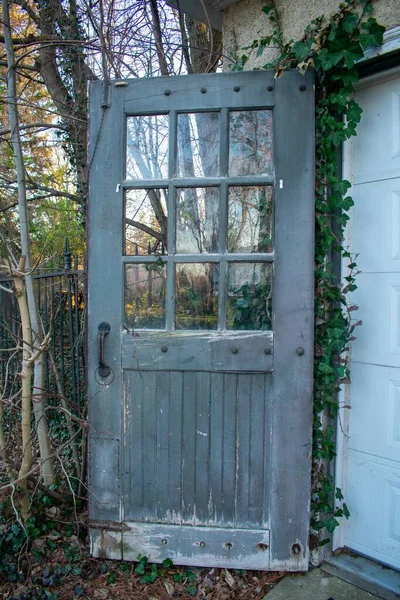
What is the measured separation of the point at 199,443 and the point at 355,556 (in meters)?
1.04

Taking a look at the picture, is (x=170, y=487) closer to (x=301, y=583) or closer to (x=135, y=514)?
(x=135, y=514)

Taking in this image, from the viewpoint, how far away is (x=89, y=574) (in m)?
2.17

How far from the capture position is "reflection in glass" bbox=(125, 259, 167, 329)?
216 centimetres

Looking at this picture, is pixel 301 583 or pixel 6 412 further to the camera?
pixel 6 412

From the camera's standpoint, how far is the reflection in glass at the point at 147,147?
85.3 inches

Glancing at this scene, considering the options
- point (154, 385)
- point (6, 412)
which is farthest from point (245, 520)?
point (6, 412)

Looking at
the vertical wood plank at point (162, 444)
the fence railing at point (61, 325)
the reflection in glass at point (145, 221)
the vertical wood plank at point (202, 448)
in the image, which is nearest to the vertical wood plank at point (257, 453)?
the vertical wood plank at point (202, 448)

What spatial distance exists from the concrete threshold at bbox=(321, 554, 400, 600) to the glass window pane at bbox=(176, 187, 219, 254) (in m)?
1.77

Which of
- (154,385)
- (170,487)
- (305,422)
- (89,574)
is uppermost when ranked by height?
(154,385)

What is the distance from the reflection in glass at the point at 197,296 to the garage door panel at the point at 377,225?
0.77m

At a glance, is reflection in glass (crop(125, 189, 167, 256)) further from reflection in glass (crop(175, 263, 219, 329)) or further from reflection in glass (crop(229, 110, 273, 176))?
reflection in glass (crop(229, 110, 273, 176))

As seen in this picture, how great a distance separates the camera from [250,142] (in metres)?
2.11

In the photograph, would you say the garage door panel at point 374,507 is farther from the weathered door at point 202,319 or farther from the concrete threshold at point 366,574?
the weathered door at point 202,319

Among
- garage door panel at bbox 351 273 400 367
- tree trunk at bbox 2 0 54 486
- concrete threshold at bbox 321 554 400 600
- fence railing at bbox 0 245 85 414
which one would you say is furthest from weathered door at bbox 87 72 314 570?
tree trunk at bbox 2 0 54 486
